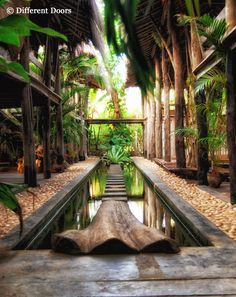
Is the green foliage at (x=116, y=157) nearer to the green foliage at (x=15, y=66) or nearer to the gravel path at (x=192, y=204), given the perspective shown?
the gravel path at (x=192, y=204)

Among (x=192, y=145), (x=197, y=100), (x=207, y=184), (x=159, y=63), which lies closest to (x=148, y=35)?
(x=159, y=63)

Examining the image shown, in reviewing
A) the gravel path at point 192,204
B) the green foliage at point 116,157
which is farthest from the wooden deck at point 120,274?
the green foliage at point 116,157

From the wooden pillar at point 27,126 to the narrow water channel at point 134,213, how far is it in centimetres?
105

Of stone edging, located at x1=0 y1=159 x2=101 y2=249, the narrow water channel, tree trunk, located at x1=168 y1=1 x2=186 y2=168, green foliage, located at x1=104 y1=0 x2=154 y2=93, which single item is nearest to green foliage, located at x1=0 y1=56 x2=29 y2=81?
green foliage, located at x1=104 y1=0 x2=154 y2=93

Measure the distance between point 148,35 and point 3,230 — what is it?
33.4ft

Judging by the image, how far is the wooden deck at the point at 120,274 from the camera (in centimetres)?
217

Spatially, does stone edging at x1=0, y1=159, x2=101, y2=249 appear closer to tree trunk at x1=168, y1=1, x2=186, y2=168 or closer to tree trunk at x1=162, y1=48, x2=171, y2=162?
tree trunk at x1=168, y1=1, x2=186, y2=168

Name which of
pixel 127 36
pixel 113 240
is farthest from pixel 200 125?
pixel 127 36

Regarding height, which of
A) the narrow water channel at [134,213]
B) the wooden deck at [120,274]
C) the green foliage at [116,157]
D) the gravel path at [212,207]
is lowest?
the narrow water channel at [134,213]

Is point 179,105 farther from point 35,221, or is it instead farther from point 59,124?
point 35,221

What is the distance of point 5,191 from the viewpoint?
1854 mm

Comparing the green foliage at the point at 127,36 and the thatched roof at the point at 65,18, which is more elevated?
the thatched roof at the point at 65,18

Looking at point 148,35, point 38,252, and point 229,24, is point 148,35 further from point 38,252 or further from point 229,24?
point 38,252

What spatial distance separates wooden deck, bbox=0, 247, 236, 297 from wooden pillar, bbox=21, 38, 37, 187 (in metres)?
4.36
